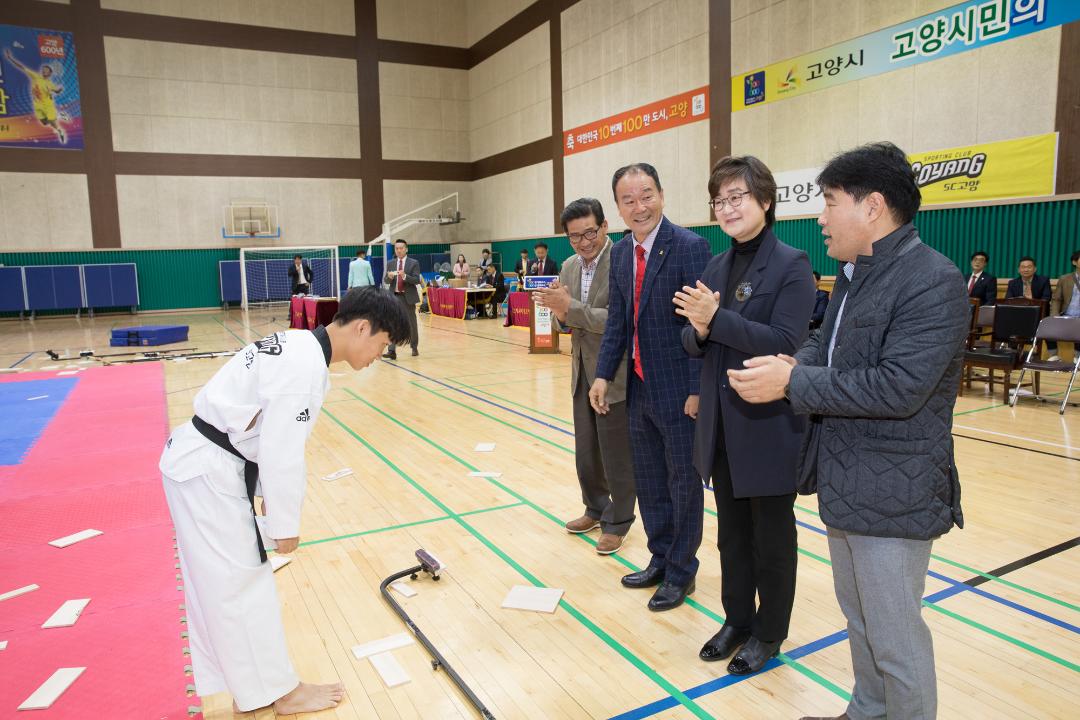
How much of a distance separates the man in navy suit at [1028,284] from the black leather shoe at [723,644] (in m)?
9.31

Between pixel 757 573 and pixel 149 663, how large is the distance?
250 centimetres

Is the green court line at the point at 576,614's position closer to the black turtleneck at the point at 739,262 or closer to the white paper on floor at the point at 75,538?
the black turtleneck at the point at 739,262

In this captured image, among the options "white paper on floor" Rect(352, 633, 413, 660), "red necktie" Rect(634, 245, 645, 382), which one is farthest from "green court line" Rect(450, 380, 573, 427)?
"white paper on floor" Rect(352, 633, 413, 660)

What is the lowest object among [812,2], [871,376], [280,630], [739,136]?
[280,630]

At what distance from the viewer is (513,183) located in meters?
25.0

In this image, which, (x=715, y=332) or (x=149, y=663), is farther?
(x=149, y=663)

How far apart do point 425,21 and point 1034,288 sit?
22.9 meters

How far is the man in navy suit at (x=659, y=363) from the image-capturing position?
3.18 meters

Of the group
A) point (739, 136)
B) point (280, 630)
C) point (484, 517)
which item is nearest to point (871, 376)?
point (280, 630)

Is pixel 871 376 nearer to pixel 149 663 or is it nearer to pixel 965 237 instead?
pixel 149 663

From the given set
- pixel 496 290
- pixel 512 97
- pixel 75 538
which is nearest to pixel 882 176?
pixel 75 538

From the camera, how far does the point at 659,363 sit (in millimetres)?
3188

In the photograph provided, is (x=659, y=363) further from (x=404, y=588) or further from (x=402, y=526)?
(x=402, y=526)

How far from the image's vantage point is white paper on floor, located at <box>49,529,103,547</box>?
4.27 meters
